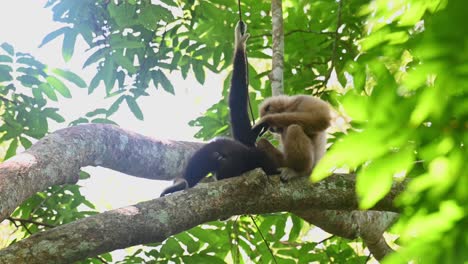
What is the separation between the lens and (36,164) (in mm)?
3504

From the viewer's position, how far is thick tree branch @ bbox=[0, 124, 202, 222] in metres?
3.29

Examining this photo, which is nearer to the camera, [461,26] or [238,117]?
[461,26]

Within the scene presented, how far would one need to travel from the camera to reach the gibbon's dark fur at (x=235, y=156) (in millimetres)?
4633

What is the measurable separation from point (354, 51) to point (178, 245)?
2.69 meters

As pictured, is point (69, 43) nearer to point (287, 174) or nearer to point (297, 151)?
point (297, 151)

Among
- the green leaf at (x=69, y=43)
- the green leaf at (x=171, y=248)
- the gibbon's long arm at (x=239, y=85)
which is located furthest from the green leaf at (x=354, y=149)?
the green leaf at (x=69, y=43)

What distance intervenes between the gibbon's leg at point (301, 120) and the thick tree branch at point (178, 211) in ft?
3.28

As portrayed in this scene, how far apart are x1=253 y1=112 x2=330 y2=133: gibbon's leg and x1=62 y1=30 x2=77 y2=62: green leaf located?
6.38 ft

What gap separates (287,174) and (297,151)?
53cm

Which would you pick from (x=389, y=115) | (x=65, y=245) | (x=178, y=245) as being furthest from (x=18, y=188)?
(x=389, y=115)

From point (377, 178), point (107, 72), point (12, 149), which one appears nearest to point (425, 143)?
point (377, 178)

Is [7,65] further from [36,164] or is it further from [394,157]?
[394,157]

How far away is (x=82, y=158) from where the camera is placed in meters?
4.07

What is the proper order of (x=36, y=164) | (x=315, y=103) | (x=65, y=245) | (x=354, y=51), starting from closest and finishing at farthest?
1. (x=65, y=245)
2. (x=36, y=164)
3. (x=315, y=103)
4. (x=354, y=51)
